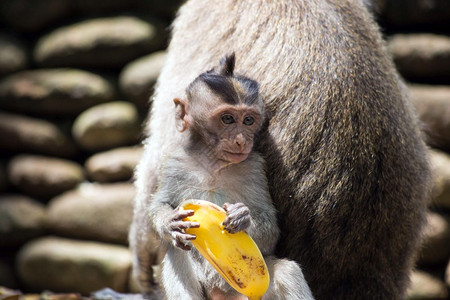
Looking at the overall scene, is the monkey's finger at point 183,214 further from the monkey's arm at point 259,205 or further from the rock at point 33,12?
the rock at point 33,12

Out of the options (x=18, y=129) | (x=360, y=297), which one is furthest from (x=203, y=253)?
(x=18, y=129)

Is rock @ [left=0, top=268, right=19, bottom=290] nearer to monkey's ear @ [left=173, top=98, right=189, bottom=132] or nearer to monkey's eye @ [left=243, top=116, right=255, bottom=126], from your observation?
monkey's ear @ [left=173, top=98, right=189, bottom=132]

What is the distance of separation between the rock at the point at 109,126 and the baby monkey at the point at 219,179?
16.0 feet

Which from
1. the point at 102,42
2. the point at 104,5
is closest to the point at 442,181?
the point at 102,42

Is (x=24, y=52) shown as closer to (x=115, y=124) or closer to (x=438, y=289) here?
(x=115, y=124)

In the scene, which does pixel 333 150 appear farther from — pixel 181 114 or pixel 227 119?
pixel 181 114

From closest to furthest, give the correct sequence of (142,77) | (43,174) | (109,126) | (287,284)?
(287,284)
(142,77)
(109,126)
(43,174)

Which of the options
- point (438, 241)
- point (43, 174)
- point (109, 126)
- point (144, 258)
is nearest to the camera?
point (144, 258)

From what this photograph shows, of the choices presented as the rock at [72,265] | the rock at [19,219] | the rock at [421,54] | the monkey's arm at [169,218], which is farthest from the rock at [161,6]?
the monkey's arm at [169,218]

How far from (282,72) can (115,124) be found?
489cm

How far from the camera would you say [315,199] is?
3.24 meters

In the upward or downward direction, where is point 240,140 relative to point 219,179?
upward

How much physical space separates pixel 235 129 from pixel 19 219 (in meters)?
5.86

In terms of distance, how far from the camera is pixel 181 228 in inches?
108
